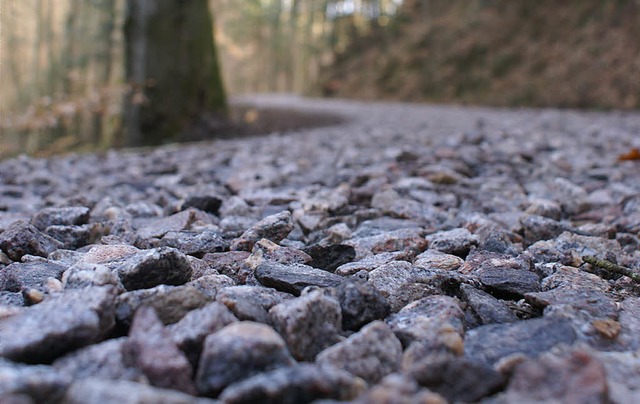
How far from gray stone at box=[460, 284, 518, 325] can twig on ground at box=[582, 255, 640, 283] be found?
393 millimetres

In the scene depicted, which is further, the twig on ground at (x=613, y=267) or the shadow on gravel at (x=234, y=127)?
the shadow on gravel at (x=234, y=127)

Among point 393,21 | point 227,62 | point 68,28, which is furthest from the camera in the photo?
point 227,62

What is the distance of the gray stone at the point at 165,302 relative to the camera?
3.18 ft

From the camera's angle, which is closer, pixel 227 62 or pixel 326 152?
pixel 326 152

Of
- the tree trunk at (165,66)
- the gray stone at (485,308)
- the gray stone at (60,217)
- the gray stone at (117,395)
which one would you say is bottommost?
the gray stone at (485,308)

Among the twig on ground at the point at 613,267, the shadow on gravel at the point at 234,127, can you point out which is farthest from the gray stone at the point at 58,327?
the shadow on gravel at the point at 234,127

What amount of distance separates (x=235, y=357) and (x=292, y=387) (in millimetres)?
116

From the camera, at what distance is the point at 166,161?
3.50m

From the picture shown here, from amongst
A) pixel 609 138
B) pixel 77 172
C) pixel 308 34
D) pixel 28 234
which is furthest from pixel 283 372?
pixel 308 34

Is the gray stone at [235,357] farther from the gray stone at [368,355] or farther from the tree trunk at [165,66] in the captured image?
the tree trunk at [165,66]

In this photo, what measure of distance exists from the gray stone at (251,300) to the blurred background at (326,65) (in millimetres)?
3355

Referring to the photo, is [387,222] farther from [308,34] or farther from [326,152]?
[308,34]

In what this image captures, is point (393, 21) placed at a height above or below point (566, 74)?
above

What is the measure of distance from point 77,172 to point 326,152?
1.64 meters
